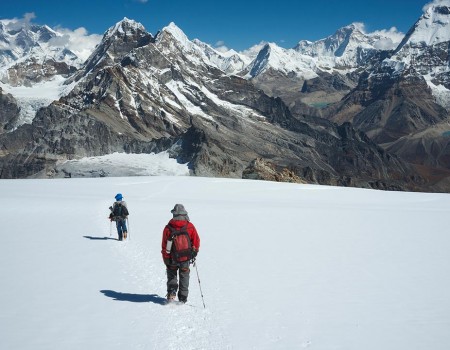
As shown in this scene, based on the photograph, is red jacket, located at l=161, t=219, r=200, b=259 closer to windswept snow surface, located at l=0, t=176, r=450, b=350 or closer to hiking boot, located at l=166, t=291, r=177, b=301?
hiking boot, located at l=166, t=291, r=177, b=301

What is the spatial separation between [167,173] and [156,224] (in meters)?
113

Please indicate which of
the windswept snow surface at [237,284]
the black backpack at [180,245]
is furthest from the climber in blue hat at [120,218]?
the black backpack at [180,245]

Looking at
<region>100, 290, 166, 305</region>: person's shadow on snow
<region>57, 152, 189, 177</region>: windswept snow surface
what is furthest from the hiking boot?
<region>57, 152, 189, 177</region>: windswept snow surface

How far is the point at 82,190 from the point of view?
4038 centimetres

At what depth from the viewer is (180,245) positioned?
10336 millimetres

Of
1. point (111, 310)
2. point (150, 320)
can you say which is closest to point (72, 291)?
point (111, 310)

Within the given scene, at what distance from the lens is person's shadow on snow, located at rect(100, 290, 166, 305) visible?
425 inches

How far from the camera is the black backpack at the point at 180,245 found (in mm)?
10312

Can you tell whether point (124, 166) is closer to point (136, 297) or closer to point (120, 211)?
point (120, 211)

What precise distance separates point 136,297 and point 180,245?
1.80 meters

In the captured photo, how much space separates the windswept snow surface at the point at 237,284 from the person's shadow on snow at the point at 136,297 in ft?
0.22

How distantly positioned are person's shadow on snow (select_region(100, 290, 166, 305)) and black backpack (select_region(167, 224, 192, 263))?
1.14 meters

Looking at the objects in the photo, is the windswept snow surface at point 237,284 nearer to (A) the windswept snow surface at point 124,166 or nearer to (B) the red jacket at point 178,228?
(B) the red jacket at point 178,228

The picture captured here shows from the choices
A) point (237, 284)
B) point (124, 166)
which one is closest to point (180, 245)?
point (237, 284)
